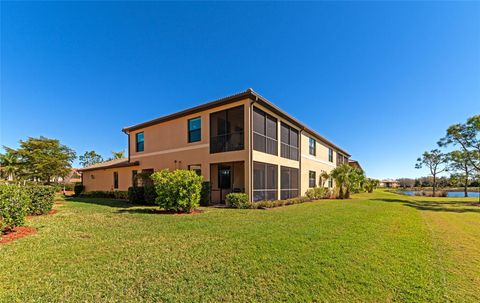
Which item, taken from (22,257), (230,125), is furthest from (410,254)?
(230,125)

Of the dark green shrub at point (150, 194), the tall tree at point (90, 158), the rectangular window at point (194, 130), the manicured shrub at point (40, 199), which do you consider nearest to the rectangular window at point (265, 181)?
the rectangular window at point (194, 130)

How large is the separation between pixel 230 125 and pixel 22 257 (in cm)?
1148

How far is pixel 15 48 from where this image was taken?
40.4ft

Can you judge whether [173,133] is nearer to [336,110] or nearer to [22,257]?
[22,257]

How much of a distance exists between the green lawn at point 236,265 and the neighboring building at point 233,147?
6.87 metres

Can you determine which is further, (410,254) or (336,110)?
(336,110)

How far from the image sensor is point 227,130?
578 inches

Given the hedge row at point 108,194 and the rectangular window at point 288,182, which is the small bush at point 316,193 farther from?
the hedge row at point 108,194

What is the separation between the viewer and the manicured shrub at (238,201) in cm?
1272

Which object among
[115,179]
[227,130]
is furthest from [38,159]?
[227,130]

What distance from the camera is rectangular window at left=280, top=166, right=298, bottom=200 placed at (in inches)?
662

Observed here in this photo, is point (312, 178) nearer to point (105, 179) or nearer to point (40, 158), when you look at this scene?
point (105, 179)

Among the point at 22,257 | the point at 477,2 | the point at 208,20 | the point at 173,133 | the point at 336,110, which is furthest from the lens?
the point at 336,110

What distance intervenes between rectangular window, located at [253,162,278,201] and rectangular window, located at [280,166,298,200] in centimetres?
108
